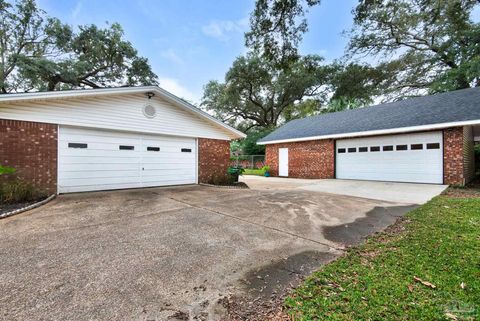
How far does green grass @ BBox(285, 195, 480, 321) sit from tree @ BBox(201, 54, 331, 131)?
22.1 meters

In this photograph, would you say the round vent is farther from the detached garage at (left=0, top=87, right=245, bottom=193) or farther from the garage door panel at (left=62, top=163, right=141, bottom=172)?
the garage door panel at (left=62, top=163, right=141, bottom=172)

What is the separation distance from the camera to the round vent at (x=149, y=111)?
327 inches

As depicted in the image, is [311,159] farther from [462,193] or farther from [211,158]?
[462,193]

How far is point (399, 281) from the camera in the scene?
230cm

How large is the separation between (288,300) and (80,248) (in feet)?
9.48

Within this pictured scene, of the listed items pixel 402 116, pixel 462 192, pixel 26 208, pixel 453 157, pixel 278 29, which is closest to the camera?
pixel 26 208

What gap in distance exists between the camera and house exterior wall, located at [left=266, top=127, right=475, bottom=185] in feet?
30.1

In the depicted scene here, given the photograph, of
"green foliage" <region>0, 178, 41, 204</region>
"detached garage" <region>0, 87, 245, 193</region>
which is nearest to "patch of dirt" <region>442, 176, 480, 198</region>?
"detached garage" <region>0, 87, 245, 193</region>

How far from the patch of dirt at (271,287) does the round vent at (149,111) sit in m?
7.53

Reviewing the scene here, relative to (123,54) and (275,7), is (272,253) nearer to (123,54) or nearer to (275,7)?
(275,7)

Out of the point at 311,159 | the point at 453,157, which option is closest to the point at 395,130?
the point at 453,157

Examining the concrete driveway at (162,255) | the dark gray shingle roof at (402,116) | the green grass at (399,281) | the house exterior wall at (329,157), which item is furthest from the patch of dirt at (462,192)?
the green grass at (399,281)

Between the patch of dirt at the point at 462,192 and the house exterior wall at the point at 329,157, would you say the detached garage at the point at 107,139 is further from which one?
the patch of dirt at the point at 462,192

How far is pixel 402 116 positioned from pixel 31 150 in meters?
15.3
